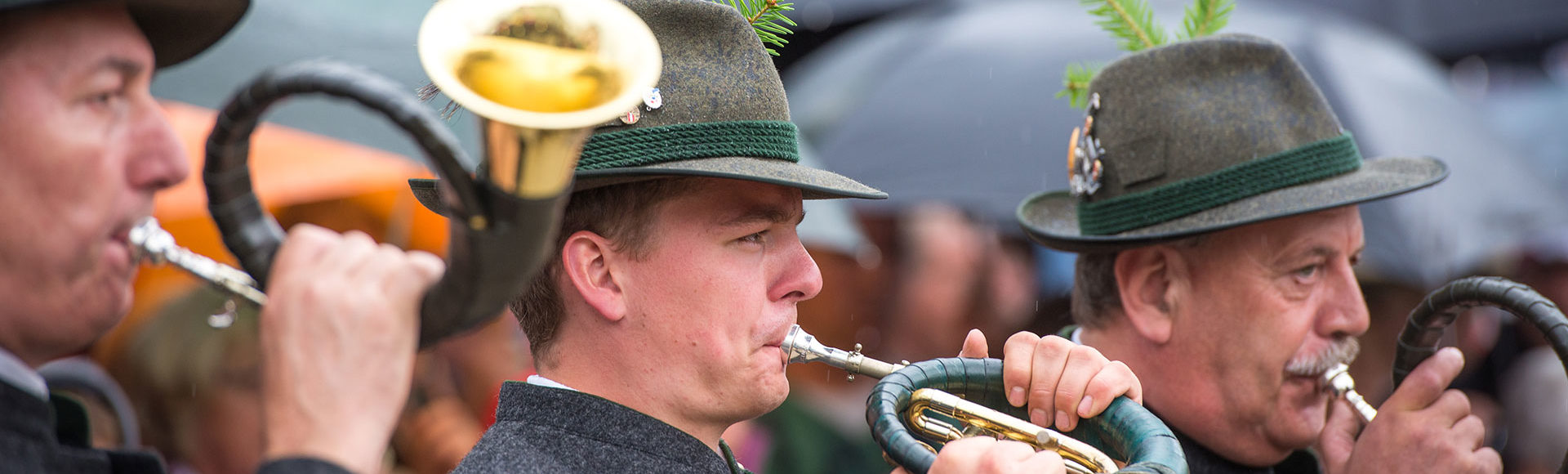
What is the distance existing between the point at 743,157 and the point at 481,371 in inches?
→ 177

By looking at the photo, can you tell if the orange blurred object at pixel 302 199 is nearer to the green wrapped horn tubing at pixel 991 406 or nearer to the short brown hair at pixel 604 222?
the short brown hair at pixel 604 222

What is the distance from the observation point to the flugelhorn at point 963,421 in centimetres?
231

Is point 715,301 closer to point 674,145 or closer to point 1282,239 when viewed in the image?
point 674,145

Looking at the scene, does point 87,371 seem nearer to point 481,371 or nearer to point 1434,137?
point 481,371

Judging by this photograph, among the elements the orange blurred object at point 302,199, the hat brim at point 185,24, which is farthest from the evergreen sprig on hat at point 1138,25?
the orange blurred object at point 302,199

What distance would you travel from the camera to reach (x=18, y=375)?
1.97 m

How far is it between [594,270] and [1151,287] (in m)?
1.57

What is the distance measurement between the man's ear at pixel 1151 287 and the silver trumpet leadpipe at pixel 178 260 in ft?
6.87

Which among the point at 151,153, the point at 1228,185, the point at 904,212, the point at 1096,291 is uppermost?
the point at 151,153

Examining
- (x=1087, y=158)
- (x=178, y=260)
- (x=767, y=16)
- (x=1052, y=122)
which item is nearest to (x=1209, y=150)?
(x=1087, y=158)

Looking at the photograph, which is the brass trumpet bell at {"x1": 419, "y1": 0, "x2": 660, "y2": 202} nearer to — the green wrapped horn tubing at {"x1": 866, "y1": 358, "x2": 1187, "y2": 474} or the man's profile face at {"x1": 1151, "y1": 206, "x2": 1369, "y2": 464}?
the green wrapped horn tubing at {"x1": 866, "y1": 358, "x2": 1187, "y2": 474}

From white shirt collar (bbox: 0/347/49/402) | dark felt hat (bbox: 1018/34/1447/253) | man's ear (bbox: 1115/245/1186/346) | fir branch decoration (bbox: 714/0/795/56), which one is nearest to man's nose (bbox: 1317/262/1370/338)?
dark felt hat (bbox: 1018/34/1447/253)

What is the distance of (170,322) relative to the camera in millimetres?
5676

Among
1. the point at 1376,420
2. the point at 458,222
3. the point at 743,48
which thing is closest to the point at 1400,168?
the point at 1376,420
